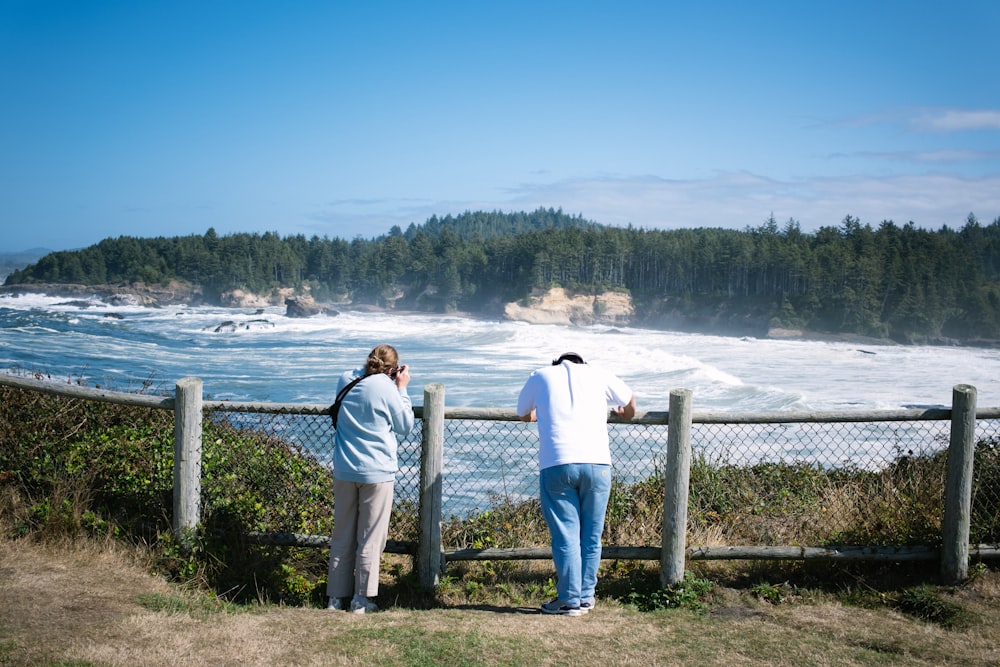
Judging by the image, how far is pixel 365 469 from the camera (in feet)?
16.6

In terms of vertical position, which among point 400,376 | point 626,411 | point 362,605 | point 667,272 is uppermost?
point 667,272

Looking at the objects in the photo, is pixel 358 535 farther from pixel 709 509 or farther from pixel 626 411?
pixel 709 509

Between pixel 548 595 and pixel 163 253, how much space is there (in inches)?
5637

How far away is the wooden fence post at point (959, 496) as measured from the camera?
18.5ft

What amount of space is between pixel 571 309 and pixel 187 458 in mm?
100892

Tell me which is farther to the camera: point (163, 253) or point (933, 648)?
point (163, 253)

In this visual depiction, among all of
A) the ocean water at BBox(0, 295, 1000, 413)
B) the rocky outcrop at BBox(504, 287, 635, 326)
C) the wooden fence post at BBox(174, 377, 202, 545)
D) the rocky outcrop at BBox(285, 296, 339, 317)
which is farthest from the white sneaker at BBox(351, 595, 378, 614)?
the rocky outcrop at BBox(504, 287, 635, 326)

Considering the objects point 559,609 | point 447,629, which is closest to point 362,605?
point 447,629

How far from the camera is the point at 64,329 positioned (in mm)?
60719

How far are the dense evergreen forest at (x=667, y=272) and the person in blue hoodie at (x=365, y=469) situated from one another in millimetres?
95967

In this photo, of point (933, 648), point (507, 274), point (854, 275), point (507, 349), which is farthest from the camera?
point (507, 274)

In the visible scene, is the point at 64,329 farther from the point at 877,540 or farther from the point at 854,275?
the point at 854,275

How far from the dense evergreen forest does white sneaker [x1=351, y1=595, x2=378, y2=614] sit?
96.0m

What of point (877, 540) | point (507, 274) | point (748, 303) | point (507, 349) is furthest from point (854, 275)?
point (877, 540)
